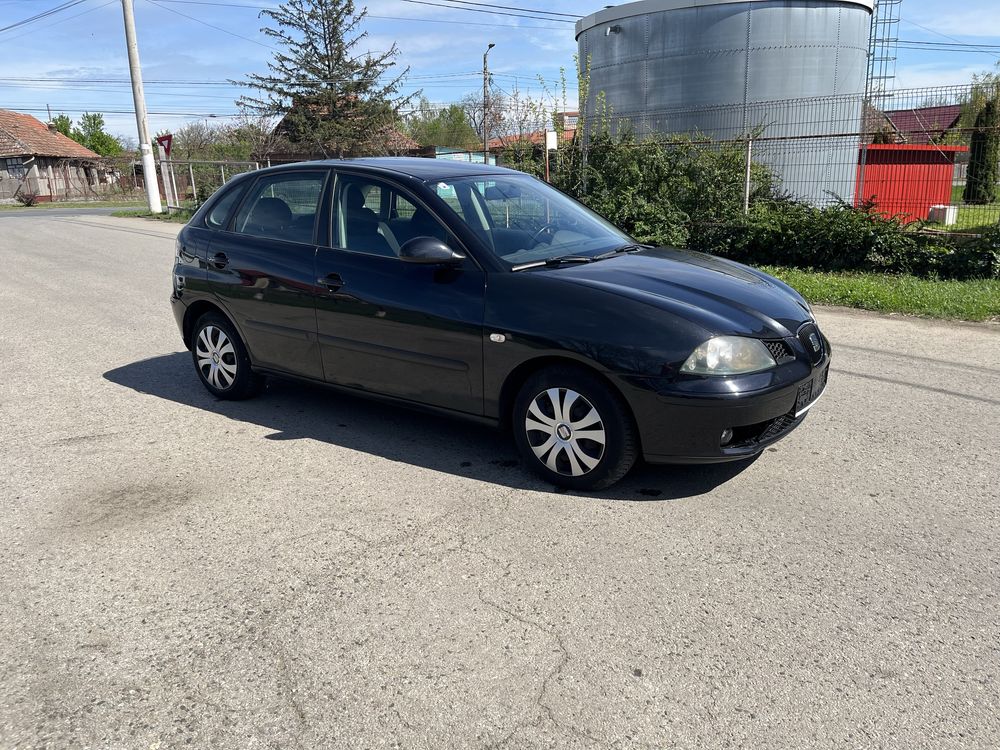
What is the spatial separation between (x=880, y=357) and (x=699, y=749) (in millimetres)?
5319

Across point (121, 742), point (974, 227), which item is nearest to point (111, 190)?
point (974, 227)

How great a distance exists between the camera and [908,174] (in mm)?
15312

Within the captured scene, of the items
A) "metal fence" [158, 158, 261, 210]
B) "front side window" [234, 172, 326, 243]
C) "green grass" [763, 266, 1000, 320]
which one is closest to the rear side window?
"front side window" [234, 172, 326, 243]

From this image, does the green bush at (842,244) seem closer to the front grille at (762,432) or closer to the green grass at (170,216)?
the front grille at (762,432)

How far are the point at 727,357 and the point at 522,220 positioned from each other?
1.60m

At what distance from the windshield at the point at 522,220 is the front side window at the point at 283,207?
3.03ft

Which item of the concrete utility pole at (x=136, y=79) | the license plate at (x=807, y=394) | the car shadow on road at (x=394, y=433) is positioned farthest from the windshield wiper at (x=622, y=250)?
the concrete utility pole at (x=136, y=79)

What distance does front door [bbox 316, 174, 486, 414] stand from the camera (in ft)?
14.1

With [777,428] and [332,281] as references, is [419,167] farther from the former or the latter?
[777,428]

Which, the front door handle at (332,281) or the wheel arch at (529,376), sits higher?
the front door handle at (332,281)

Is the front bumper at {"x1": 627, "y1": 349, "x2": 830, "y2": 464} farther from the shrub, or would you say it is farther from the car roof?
the shrub

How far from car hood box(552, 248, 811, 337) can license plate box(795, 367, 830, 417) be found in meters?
0.28

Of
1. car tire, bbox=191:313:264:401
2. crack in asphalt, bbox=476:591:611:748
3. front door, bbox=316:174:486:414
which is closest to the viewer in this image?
crack in asphalt, bbox=476:591:611:748

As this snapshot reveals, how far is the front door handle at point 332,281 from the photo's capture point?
4.77 meters
